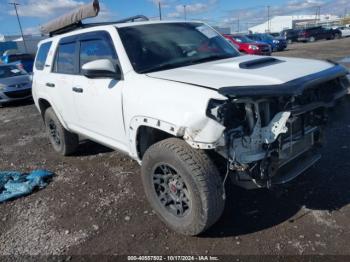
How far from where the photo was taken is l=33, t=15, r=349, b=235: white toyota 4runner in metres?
2.73

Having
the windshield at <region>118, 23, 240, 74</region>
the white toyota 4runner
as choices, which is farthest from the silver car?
A: the windshield at <region>118, 23, 240, 74</region>

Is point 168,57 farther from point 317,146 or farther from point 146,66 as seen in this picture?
point 317,146

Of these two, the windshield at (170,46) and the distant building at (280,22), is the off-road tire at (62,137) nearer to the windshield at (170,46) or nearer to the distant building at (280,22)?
the windshield at (170,46)

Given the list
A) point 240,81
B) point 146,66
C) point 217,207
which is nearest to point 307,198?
point 217,207

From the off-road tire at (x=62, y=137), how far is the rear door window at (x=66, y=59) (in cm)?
82

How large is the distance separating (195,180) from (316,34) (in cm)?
4053

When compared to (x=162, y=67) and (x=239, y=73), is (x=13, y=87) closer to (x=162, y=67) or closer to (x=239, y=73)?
(x=162, y=67)

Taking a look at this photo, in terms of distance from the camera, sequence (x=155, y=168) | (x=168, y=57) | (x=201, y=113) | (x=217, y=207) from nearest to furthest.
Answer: (x=201, y=113) → (x=217, y=207) → (x=155, y=168) → (x=168, y=57)

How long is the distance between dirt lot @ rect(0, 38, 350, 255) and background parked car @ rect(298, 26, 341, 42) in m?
37.1

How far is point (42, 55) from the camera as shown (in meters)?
5.71

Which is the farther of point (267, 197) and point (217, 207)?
Result: point (267, 197)

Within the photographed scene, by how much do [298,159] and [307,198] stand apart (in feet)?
1.82

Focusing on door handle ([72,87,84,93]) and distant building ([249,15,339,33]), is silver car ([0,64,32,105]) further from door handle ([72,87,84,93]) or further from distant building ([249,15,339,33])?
distant building ([249,15,339,33])

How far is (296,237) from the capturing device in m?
3.07
